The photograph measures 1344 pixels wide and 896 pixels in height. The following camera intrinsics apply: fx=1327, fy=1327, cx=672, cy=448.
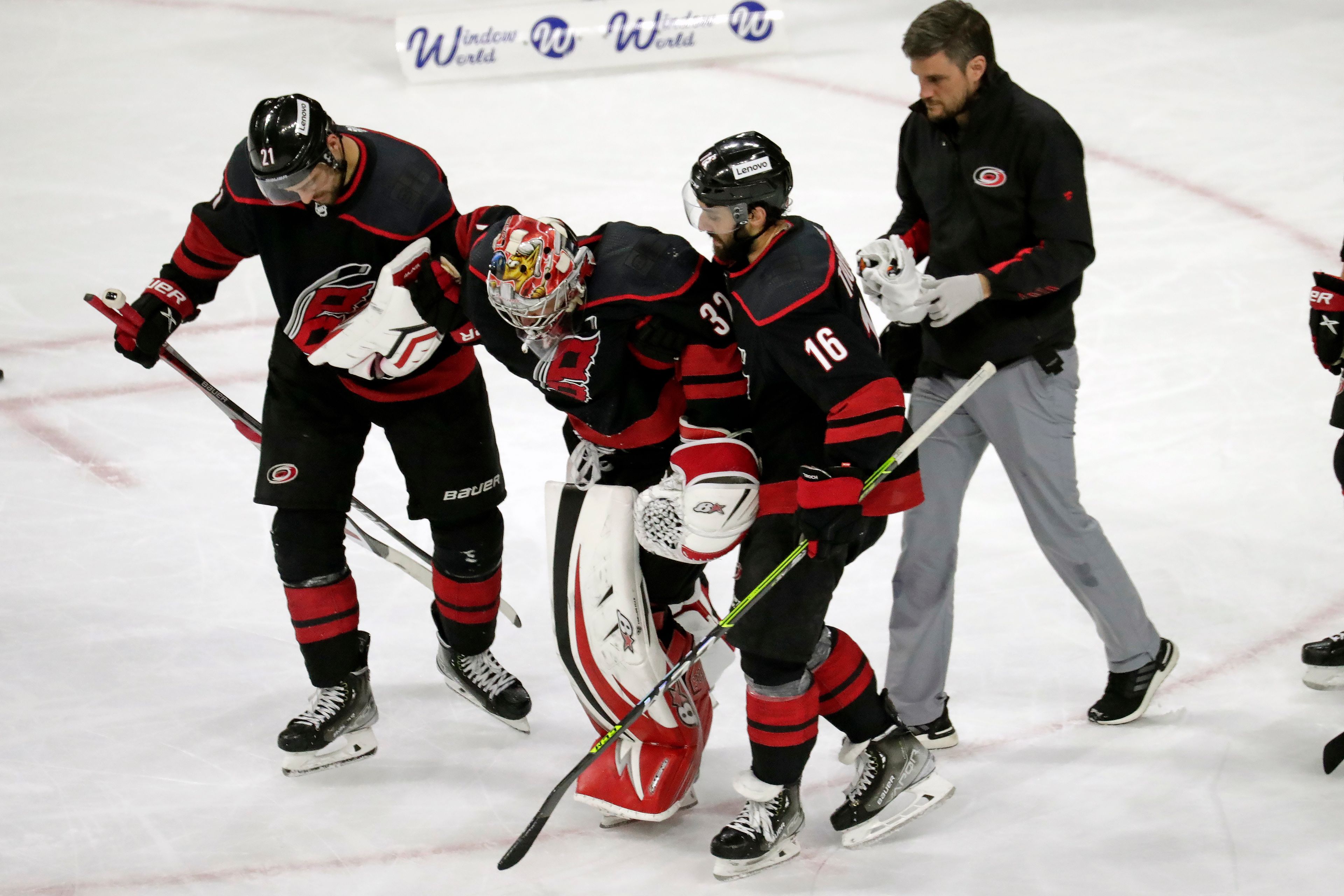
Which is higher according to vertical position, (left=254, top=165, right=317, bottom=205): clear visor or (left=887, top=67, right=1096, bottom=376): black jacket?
(left=254, top=165, right=317, bottom=205): clear visor

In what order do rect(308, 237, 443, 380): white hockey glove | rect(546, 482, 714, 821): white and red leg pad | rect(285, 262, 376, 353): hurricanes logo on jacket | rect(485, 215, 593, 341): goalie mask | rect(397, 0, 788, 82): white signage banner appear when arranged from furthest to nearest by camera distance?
1. rect(397, 0, 788, 82): white signage banner
2. rect(285, 262, 376, 353): hurricanes logo on jacket
3. rect(308, 237, 443, 380): white hockey glove
4. rect(546, 482, 714, 821): white and red leg pad
5. rect(485, 215, 593, 341): goalie mask

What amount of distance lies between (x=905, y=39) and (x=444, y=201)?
95 centimetres

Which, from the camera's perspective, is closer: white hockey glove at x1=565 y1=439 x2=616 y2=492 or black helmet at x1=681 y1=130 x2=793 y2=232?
black helmet at x1=681 y1=130 x2=793 y2=232

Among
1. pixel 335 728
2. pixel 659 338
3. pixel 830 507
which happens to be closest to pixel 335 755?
pixel 335 728

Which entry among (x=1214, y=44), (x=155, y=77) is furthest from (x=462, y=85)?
(x=1214, y=44)

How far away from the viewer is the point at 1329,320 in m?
2.56

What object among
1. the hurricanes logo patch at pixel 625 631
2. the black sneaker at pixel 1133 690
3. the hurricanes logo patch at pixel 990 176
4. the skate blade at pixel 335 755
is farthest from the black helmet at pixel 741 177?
the skate blade at pixel 335 755

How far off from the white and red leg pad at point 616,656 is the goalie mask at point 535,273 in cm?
38

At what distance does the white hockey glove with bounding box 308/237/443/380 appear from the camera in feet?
8.23

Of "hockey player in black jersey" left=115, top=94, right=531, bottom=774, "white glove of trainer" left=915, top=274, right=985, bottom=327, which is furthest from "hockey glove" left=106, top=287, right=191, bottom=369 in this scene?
"white glove of trainer" left=915, top=274, right=985, bottom=327

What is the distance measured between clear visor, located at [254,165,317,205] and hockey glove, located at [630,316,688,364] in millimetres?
717

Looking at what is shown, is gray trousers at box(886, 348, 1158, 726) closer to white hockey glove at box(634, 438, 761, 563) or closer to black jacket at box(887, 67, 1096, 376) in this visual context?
black jacket at box(887, 67, 1096, 376)

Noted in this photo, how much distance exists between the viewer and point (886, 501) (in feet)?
7.39

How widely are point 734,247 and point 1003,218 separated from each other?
568mm
